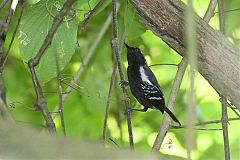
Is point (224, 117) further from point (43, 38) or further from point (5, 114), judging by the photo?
point (5, 114)

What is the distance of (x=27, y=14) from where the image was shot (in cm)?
137

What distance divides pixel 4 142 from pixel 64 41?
0.95 metres

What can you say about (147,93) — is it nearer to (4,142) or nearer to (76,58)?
(76,58)

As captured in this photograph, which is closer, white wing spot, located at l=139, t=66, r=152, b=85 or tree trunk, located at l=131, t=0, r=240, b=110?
tree trunk, located at l=131, t=0, r=240, b=110

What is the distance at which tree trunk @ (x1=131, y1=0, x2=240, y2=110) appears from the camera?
1123 millimetres

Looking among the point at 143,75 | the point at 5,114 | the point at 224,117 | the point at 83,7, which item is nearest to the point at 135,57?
the point at 143,75

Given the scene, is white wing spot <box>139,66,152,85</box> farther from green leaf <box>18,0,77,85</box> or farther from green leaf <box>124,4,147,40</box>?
green leaf <box>18,0,77,85</box>

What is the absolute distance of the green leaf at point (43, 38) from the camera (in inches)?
53.5

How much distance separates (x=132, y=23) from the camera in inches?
58.1

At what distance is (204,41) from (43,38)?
1.53 ft

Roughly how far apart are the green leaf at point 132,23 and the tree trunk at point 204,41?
0.29 meters

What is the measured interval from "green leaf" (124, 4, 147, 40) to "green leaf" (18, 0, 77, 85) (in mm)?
161

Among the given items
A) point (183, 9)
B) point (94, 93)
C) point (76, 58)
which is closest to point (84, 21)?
point (183, 9)

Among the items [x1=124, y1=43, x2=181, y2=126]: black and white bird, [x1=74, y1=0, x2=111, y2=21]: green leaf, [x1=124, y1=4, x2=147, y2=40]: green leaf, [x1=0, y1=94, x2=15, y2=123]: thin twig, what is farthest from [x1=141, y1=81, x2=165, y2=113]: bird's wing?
[x1=0, y1=94, x2=15, y2=123]: thin twig
